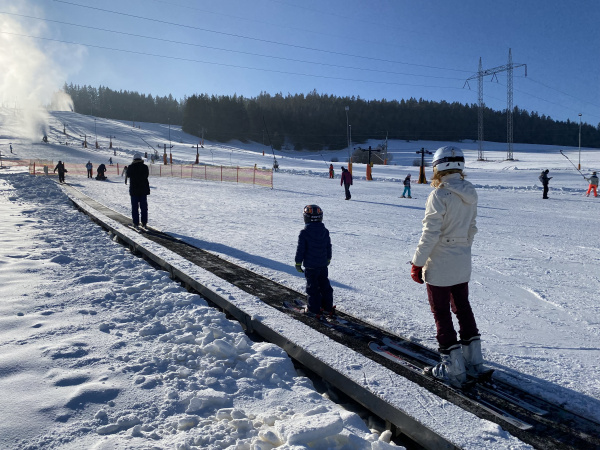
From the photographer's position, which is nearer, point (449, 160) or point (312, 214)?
point (449, 160)

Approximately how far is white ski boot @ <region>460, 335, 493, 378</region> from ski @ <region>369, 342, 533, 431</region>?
12 centimetres

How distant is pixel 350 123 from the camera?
123938 millimetres

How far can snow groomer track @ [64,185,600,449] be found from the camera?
8.21ft

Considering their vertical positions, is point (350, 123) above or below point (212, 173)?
above

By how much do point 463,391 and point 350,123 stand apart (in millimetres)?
125700

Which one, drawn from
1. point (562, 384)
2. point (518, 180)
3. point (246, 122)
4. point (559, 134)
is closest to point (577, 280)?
point (562, 384)

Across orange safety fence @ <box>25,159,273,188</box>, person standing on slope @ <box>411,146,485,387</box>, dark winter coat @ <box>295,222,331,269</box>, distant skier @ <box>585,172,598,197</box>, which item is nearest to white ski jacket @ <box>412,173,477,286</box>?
person standing on slope @ <box>411,146,485,387</box>

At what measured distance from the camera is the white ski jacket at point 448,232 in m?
3.03

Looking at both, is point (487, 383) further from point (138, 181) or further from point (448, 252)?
point (138, 181)

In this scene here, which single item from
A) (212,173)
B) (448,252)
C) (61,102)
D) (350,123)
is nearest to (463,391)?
(448,252)

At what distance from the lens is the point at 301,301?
5004 millimetres

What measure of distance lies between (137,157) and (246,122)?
11136 cm

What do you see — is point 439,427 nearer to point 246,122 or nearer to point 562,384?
point 562,384

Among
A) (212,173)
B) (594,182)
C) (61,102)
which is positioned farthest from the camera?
(61,102)
